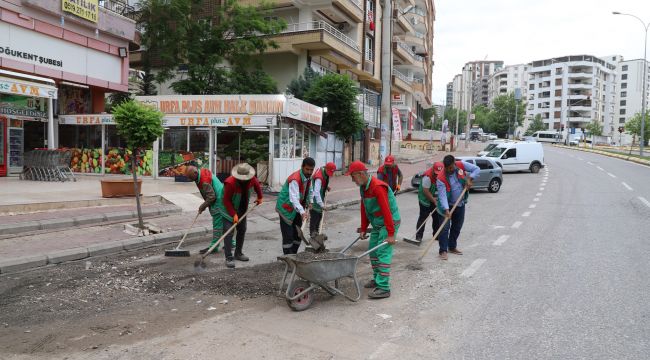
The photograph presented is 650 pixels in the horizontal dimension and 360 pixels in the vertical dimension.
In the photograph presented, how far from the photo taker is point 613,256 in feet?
25.3

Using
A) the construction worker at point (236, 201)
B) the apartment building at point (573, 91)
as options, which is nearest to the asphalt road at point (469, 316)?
the construction worker at point (236, 201)

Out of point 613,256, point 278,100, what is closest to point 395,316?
point 613,256

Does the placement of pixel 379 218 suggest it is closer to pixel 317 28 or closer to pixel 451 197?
pixel 451 197

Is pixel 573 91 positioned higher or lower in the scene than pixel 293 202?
higher

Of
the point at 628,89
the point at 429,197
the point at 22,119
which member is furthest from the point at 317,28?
the point at 628,89

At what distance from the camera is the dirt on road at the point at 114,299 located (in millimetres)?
4492

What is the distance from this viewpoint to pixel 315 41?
27.2 meters

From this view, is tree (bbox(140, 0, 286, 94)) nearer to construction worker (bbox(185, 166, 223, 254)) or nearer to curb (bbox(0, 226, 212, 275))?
curb (bbox(0, 226, 212, 275))

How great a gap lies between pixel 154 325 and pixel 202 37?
2279 cm

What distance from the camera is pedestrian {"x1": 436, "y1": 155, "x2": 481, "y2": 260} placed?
7805 mm

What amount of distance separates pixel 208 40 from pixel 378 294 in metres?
22.4

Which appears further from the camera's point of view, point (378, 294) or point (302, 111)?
point (302, 111)

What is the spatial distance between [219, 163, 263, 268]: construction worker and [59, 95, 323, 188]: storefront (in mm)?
9456

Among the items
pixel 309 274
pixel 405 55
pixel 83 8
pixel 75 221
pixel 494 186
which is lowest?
pixel 75 221
